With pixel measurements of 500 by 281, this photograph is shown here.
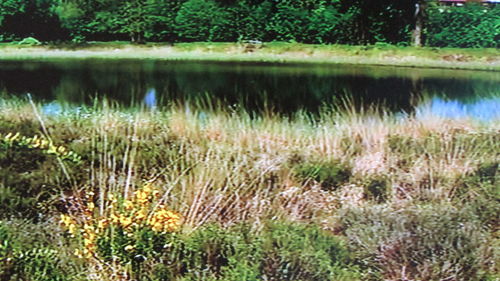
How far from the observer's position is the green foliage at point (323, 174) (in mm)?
3258

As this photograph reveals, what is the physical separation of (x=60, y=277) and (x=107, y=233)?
0.25 metres

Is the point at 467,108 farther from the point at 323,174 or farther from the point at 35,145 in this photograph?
the point at 35,145

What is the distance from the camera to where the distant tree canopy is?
3266mm

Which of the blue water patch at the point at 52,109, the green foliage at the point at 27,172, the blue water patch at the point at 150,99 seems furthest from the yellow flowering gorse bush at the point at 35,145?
the blue water patch at the point at 150,99

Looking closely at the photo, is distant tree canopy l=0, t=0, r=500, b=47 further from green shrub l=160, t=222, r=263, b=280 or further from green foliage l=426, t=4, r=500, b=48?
green shrub l=160, t=222, r=263, b=280

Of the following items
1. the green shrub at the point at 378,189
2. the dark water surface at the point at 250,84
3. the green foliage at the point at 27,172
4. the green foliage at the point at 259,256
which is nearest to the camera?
the green foliage at the point at 259,256

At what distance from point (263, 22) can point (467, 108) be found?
1.29m

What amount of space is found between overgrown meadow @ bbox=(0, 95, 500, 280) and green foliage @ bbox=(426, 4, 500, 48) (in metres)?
0.47

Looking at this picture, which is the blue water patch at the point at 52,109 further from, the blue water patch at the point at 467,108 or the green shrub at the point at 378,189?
the blue water patch at the point at 467,108

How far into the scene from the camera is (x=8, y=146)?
3053mm

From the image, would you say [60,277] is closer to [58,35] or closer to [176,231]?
[176,231]

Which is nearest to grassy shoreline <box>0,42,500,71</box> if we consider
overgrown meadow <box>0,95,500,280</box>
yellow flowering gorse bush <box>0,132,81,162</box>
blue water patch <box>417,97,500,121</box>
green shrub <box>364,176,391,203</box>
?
blue water patch <box>417,97,500,121</box>

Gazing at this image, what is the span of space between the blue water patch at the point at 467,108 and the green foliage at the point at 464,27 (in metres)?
0.34

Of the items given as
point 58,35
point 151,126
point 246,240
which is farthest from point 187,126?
point 246,240
